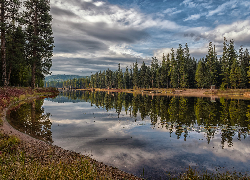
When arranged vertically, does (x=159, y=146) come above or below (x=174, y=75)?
below

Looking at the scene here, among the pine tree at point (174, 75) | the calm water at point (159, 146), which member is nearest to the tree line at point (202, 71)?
the pine tree at point (174, 75)

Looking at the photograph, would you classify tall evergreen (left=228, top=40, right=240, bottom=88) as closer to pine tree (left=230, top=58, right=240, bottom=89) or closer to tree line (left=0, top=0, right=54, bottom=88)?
pine tree (left=230, top=58, right=240, bottom=89)

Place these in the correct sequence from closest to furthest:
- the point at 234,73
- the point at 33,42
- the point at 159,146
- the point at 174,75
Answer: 1. the point at 159,146
2. the point at 33,42
3. the point at 234,73
4. the point at 174,75

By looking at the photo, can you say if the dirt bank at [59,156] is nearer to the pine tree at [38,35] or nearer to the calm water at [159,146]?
the calm water at [159,146]

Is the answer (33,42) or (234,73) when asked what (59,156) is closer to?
(33,42)

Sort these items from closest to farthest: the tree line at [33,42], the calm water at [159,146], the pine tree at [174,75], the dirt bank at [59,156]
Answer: the dirt bank at [59,156]
the calm water at [159,146]
the tree line at [33,42]
the pine tree at [174,75]

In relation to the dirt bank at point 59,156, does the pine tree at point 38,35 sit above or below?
above

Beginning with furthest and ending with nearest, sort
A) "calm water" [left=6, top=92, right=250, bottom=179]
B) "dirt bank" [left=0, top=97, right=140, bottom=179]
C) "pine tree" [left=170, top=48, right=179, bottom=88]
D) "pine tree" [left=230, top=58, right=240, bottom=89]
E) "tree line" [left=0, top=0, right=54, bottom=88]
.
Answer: "pine tree" [left=170, top=48, right=179, bottom=88] < "pine tree" [left=230, top=58, right=240, bottom=89] < "tree line" [left=0, top=0, right=54, bottom=88] < "calm water" [left=6, top=92, right=250, bottom=179] < "dirt bank" [left=0, top=97, right=140, bottom=179]

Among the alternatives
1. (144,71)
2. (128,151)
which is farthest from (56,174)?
(144,71)

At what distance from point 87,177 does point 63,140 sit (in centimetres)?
603

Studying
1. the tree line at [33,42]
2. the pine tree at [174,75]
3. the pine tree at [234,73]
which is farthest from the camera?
the pine tree at [174,75]

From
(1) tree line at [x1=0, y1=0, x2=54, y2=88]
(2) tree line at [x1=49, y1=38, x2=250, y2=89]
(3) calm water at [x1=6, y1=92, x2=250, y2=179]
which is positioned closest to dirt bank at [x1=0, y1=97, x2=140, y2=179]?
(3) calm water at [x1=6, y1=92, x2=250, y2=179]

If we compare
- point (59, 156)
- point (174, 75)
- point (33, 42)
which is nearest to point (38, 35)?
point (33, 42)

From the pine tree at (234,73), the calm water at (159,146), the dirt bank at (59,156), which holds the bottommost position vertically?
the calm water at (159,146)
